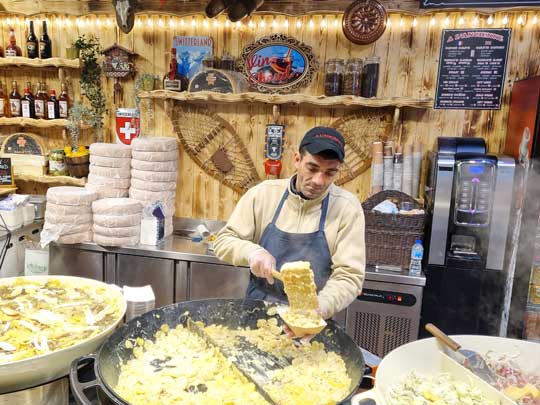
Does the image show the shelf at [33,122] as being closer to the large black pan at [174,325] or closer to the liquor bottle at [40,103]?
the liquor bottle at [40,103]

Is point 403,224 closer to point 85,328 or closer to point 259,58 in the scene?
point 259,58

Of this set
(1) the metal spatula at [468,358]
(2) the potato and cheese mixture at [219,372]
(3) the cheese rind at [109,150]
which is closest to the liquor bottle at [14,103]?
(3) the cheese rind at [109,150]

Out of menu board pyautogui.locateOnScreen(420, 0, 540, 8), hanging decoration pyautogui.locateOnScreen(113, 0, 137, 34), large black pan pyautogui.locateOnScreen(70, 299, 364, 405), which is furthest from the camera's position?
hanging decoration pyautogui.locateOnScreen(113, 0, 137, 34)

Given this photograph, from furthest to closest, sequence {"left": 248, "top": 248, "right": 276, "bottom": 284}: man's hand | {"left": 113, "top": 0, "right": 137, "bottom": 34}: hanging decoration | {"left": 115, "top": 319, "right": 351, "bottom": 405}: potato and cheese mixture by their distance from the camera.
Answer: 1. {"left": 113, "top": 0, "right": 137, "bottom": 34}: hanging decoration
2. {"left": 248, "top": 248, "right": 276, "bottom": 284}: man's hand
3. {"left": 115, "top": 319, "right": 351, "bottom": 405}: potato and cheese mixture

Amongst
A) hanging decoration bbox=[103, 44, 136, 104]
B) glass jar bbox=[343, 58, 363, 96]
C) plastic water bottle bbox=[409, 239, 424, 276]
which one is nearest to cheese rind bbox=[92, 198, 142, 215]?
hanging decoration bbox=[103, 44, 136, 104]

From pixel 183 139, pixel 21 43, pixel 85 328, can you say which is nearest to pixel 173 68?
pixel 183 139

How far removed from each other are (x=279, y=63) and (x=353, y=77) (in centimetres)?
63

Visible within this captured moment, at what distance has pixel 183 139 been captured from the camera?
404 centimetres

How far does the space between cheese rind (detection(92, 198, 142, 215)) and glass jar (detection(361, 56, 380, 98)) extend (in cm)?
203

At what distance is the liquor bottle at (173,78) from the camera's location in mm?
3846

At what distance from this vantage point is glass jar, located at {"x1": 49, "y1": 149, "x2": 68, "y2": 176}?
411cm

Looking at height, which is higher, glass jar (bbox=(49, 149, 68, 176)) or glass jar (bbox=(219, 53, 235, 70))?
glass jar (bbox=(219, 53, 235, 70))

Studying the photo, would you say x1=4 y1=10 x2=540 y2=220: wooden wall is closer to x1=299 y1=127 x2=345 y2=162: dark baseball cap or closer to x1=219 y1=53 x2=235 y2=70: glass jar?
x1=219 y1=53 x2=235 y2=70: glass jar

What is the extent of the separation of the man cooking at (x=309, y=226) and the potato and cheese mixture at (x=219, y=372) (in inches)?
9.4
